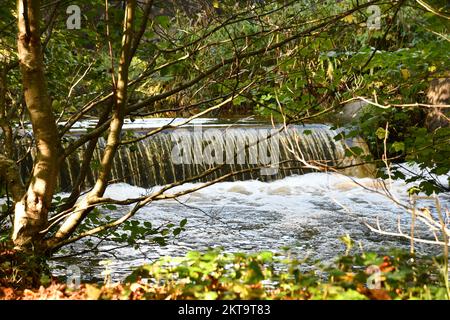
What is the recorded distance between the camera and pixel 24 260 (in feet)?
11.0

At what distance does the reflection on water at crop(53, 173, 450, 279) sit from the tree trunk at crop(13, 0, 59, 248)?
6.31 ft

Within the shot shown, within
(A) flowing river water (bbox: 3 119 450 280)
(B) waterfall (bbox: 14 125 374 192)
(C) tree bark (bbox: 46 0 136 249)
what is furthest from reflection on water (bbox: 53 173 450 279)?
(C) tree bark (bbox: 46 0 136 249)

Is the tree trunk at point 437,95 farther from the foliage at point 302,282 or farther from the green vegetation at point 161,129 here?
the foliage at point 302,282

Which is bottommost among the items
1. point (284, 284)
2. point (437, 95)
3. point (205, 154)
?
point (284, 284)

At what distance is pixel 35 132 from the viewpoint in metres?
3.37

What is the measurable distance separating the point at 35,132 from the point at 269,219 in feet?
18.8

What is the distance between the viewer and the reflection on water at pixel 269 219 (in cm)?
677

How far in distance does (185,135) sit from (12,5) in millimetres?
7656

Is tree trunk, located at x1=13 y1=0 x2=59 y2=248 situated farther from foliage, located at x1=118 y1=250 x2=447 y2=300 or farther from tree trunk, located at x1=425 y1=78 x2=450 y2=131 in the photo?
A: tree trunk, located at x1=425 y1=78 x2=450 y2=131

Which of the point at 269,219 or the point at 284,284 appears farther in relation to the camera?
the point at 269,219

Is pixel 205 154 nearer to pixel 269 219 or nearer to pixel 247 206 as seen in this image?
pixel 247 206

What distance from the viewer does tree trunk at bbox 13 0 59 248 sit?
126 inches

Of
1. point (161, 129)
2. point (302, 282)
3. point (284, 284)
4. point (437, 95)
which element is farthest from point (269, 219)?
point (437, 95)
